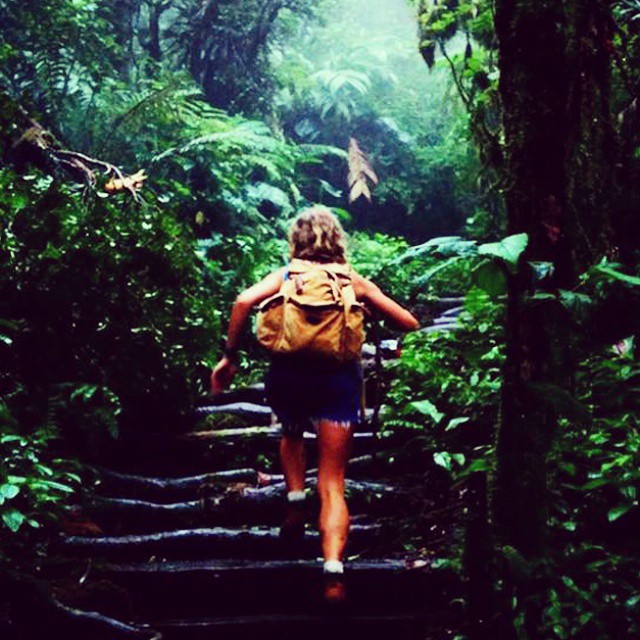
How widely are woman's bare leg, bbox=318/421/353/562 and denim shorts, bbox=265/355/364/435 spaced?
0.19 ft

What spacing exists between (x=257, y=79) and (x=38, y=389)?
968 cm

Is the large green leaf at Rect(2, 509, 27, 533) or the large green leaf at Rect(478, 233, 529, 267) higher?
the large green leaf at Rect(478, 233, 529, 267)

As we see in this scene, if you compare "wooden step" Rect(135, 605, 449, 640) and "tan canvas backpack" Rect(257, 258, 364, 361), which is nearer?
"wooden step" Rect(135, 605, 449, 640)

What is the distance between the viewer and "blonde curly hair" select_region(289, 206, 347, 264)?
12.3 feet

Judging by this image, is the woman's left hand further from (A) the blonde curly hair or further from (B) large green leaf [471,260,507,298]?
(B) large green leaf [471,260,507,298]

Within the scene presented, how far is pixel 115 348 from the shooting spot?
17.5 ft

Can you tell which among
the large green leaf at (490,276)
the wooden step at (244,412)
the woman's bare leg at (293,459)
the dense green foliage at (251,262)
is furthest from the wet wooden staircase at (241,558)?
the large green leaf at (490,276)

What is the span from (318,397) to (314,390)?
0.13ft

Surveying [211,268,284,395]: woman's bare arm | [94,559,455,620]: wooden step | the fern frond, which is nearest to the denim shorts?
[211,268,284,395]: woman's bare arm

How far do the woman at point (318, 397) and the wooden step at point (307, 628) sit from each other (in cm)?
38

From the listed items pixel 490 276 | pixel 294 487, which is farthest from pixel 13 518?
pixel 490 276

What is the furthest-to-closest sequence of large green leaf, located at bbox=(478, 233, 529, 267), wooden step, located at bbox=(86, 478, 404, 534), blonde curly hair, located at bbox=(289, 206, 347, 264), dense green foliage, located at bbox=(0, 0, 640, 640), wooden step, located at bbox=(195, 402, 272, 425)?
wooden step, located at bbox=(195, 402, 272, 425) → wooden step, located at bbox=(86, 478, 404, 534) → blonde curly hair, located at bbox=(289, 206, 347, 264) → dense green foliage, located at bbox=(0, 0, 640, 640) → large green leaf, located at bbox=(478, 233, 529, 267)

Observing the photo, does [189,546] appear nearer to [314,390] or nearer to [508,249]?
[314,390]

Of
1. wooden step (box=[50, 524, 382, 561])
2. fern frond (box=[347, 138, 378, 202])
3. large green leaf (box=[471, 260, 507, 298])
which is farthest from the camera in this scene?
fern frond (box=[347, 138, 378, 202])
